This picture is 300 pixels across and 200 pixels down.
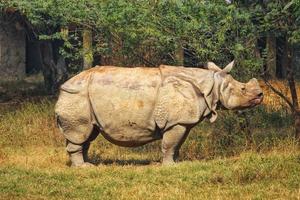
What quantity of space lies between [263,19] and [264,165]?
3.53 m

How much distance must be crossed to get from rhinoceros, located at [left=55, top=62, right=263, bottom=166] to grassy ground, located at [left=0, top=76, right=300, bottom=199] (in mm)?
441

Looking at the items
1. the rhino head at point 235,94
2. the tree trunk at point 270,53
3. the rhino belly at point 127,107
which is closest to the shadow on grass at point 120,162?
the rhino belly at point 127,107

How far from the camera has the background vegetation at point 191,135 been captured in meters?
8.20

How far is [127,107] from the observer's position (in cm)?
957

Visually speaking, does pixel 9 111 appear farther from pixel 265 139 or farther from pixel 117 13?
pixel 265 139

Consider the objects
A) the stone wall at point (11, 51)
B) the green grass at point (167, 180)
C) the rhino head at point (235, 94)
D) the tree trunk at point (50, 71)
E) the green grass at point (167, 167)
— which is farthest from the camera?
the stone wall at point (11, 51)

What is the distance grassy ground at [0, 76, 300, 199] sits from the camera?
7938mm

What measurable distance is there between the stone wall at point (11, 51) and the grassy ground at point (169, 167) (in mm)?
6702

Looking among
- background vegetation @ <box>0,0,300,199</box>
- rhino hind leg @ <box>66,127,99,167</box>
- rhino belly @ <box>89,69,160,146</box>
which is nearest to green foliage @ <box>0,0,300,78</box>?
background vegetation @ <box>0,0,300,199</box>

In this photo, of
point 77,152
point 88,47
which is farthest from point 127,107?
point 88,47

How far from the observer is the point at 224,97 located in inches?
386

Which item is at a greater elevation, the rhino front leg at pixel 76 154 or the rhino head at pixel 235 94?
the rhino head at pixel 235 94

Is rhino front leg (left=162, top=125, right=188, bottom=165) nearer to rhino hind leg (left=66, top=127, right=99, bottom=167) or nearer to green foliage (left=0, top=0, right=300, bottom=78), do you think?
rhino hind leg (left=66, top=127, right=99, bottom=167)

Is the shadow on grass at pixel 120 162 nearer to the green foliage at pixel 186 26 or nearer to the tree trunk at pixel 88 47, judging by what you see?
the green foliage at pixel 186 26
